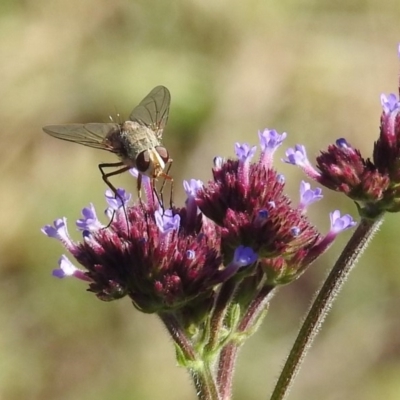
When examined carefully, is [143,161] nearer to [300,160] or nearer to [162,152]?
[162,152]

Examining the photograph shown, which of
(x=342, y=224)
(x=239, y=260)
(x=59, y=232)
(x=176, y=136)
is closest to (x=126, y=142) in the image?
(x=59, y=232)

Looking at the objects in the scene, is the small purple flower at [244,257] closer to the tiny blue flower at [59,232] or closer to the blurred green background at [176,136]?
the tiny blue flower at [59,232]

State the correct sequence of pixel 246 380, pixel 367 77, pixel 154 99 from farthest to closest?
pixel 367 77 → pixel 246 380 → pixel 154 99

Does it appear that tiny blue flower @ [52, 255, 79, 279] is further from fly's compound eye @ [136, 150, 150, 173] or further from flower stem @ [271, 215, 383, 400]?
flower stem @ [271, 215, 383, 400]

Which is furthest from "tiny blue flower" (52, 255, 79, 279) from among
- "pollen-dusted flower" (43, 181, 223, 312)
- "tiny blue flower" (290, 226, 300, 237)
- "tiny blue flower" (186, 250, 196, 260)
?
"tiny blue flower" (290, 226, 300, 237)

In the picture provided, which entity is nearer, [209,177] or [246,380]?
[246,380]

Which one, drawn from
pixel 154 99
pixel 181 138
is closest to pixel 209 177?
pixel 181 138

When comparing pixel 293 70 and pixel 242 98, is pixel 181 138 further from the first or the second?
pixel 293 70
